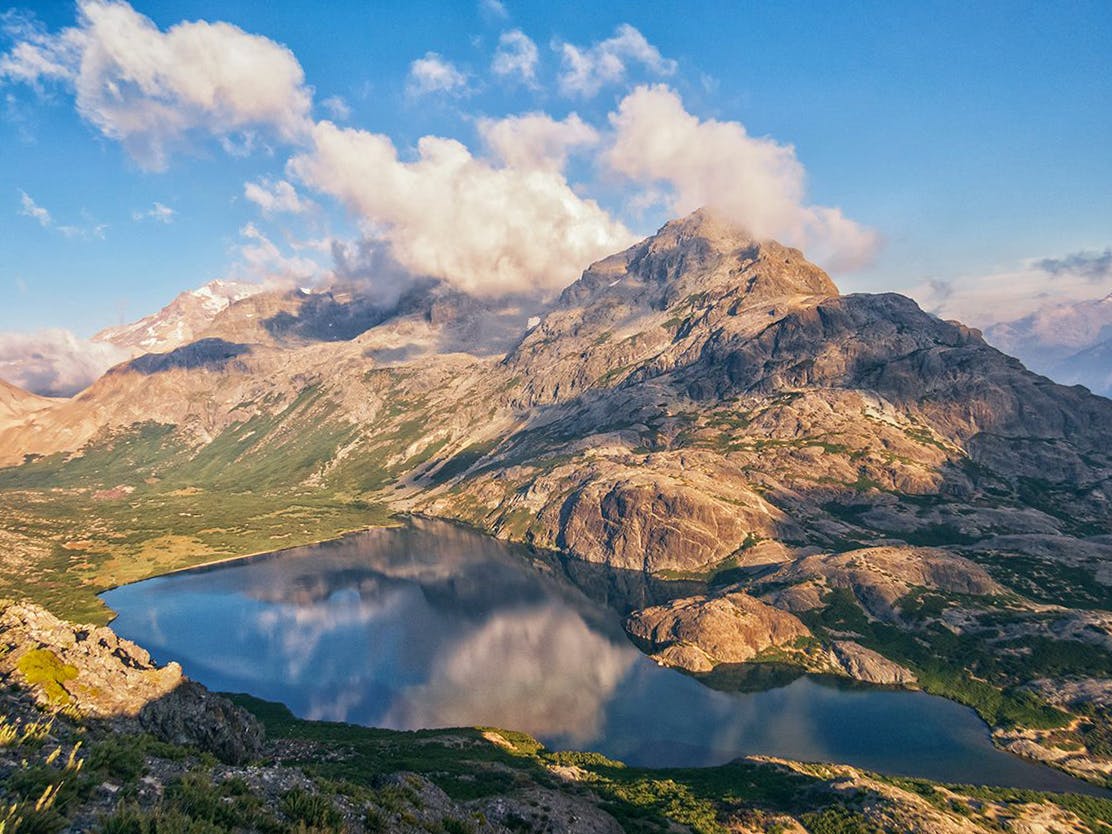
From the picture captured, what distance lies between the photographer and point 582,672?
15750 centimetres

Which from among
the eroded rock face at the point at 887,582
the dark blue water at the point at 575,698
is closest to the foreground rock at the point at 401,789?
the dark blue water at the point at 575,698

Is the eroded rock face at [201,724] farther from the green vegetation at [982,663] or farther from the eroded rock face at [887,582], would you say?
the eroded rock face at [887,582]

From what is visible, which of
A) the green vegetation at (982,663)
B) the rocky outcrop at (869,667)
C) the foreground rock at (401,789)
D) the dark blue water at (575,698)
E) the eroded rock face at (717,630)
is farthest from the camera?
the eroded rock face at (717,630)

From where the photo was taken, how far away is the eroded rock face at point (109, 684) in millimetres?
42625

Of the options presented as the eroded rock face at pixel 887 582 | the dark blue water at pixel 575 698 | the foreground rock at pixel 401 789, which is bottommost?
the dark blue water at pixel 575 698

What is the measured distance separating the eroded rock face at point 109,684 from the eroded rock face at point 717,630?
5114 inches

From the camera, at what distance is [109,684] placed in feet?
161

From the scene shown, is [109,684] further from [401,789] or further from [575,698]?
[575,698]

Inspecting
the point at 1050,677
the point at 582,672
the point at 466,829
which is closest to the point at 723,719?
the point at 582,672

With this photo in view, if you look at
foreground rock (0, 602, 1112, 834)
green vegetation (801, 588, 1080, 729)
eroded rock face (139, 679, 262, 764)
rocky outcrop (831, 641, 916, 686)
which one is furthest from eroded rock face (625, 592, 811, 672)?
eroded rock face (139, 679, 262, 764)

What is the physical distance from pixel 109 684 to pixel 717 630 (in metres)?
155

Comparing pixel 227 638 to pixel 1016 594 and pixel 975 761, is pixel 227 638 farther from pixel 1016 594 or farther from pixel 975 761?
pixel 1016 594

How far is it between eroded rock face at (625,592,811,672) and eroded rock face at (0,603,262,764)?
12989cm

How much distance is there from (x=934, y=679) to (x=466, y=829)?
538ft
